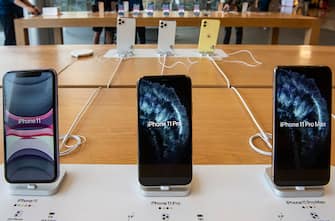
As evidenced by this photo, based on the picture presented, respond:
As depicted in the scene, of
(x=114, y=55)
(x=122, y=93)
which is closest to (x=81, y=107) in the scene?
(x=122, y=93)

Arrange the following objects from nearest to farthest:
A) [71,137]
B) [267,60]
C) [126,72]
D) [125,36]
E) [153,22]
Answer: [71,137], [126,72], [267,60], [125,36], [153,22]

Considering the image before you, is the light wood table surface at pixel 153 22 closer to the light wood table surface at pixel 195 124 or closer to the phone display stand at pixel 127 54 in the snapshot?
the phone display stand at pixel 127 54

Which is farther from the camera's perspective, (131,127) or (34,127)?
(131,127)

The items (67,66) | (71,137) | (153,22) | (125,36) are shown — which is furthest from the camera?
(153,22)

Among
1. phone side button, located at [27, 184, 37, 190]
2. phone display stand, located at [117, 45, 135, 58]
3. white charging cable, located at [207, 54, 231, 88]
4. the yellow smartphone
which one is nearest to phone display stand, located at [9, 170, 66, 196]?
phone side button, located at [27, 184, 37, 190]

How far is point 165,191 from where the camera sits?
2.07 ft

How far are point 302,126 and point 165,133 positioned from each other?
0.79ft

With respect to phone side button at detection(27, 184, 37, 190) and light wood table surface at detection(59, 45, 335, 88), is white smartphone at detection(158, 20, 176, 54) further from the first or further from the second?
phone side button at detection(27, 184, 37, 190)

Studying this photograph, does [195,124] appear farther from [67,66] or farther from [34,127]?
[67,66]

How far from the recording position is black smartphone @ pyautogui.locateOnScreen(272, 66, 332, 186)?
2.07 feet

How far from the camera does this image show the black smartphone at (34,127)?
0.64 meters

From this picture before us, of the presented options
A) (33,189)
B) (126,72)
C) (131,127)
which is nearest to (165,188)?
(33,189)

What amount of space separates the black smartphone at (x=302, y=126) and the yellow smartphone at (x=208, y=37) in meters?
1.38

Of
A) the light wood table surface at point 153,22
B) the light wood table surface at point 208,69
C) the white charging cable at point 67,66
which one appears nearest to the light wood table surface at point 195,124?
the light wood table surface at point 208,69
